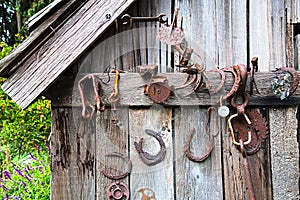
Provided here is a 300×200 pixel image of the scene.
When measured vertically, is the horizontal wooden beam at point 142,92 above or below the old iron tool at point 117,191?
above

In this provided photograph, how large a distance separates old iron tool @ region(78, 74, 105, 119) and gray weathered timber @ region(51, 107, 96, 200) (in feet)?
0.20

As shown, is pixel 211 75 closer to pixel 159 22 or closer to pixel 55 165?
pixel 159 22

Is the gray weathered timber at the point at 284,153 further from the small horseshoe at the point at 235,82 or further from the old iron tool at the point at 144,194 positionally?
the old iron tool at the point at 144,194

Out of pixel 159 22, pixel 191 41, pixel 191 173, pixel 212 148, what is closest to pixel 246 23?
pixel 191 41

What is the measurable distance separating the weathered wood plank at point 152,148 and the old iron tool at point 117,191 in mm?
28

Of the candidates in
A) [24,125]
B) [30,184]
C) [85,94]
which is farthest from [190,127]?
[24,125]

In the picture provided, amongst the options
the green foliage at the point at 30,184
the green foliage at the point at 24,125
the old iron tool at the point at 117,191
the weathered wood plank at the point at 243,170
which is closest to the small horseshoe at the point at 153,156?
the old iron tool at the point at 117,191

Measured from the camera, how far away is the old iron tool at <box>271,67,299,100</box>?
1693 millimetres

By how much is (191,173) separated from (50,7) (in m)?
0.81

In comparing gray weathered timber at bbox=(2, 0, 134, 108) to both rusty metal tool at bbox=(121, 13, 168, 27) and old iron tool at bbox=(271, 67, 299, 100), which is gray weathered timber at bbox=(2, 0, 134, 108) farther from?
old iron tool at bbox=(271, 67, 299, 100)

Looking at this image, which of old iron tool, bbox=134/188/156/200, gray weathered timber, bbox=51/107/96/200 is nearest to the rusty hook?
gray weathered timber, bbox=51/107/96/200

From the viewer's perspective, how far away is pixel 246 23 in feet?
5.90

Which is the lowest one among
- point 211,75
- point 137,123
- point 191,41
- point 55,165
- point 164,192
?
point 164,192

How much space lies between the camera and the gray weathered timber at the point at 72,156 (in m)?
1.75
